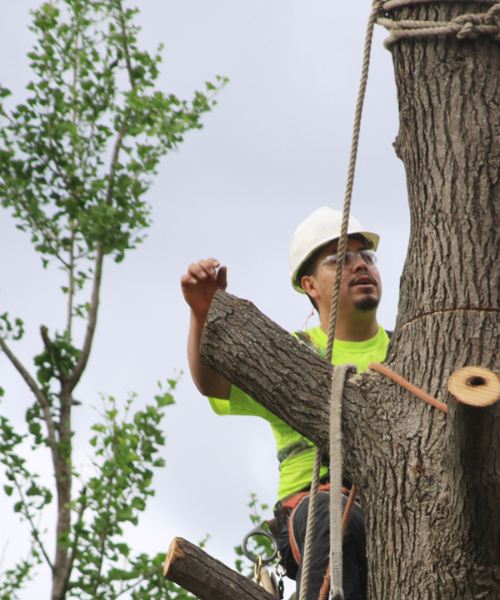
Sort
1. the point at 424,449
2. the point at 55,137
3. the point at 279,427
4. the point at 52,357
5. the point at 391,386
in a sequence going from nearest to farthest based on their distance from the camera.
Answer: the point at 424,449, the point at 391,386, the point at 279,427, the point at 52,357, the point at 55,137

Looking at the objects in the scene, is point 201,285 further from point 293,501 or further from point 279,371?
point 293,501

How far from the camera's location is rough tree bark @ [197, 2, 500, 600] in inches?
73.1

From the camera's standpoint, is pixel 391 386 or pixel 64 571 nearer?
pixel 391 386

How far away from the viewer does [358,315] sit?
3.51 metres

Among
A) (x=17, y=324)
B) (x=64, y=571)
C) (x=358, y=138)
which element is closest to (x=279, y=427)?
(x=358, y=138)

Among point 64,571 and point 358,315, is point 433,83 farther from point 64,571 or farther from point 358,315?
point 64,571

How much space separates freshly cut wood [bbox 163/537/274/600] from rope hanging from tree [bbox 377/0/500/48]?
1.61 m

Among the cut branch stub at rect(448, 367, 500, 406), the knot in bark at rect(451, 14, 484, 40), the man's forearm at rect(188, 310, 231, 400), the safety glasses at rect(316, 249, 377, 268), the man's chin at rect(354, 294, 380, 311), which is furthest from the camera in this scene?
the safety glasses at rect(316, 249, 377, 268)

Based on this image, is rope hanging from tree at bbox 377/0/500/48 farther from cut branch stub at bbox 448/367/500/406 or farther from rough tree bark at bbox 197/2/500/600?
cut branch stub at bbox 448/367/500/406

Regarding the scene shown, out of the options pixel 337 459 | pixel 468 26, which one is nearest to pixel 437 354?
pixel 337 459

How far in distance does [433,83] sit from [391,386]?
3.00 ft

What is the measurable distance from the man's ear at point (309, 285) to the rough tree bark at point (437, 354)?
1.34 meters

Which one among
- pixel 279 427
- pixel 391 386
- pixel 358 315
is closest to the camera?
pixel 391 386

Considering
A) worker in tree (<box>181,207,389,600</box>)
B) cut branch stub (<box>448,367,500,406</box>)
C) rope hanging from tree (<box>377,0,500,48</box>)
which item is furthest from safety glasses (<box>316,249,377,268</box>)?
cut branch stub (<box>448,367,500,406</box>)
